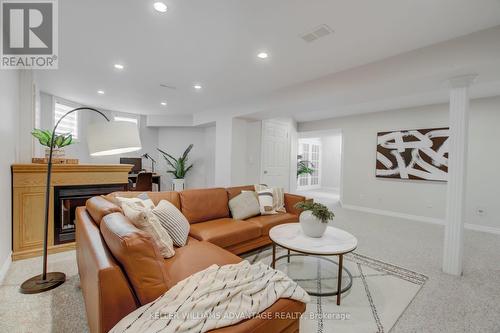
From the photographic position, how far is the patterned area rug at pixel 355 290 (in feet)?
5.41

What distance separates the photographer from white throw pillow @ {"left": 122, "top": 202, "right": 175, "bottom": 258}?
60.4 inches

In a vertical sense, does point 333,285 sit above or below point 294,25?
below

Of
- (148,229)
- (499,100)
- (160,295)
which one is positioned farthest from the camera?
(499,100)

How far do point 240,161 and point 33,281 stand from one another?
3.65 metres

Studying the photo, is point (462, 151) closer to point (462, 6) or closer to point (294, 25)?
point (462, 6)

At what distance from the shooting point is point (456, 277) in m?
2.34

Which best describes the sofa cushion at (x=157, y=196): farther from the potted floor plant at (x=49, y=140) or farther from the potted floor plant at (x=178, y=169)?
the potted floor plant at (x=178, y=169)

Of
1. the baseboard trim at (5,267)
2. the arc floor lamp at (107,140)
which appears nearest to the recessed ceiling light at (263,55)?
the arc floor lamp at (107,140)

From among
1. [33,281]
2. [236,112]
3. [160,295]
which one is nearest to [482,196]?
[236,112]

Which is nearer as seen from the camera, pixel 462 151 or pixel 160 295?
pixel 160 295

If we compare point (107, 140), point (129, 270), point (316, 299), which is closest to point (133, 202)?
point (107, 140)

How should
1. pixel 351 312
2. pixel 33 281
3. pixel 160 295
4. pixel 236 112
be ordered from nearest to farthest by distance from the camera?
1. pixel 160 295
2. pixel 351 312
3. pixel 33 281
4. pixel 236 112

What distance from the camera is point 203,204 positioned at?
9.08 feet

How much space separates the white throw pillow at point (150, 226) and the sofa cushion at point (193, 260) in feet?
0.29
